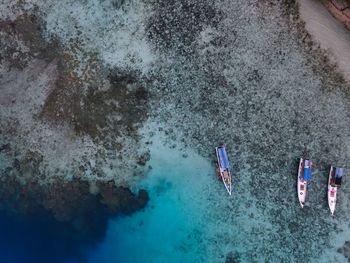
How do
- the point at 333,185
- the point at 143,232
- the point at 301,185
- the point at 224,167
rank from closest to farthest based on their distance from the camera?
the point at 333,185 → the point at 301,185 → the point at 224,167 → the point at 143,232

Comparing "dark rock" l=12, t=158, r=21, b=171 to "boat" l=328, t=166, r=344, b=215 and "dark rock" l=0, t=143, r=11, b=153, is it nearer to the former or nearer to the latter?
"dark rock" l=0, t=143, r=11, b=153

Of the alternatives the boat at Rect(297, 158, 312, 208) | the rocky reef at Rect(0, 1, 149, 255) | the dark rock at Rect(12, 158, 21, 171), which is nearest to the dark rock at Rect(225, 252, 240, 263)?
the boat at Rect(297, 158, 312, 208)

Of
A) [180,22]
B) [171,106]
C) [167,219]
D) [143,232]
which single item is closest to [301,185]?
[167,219]

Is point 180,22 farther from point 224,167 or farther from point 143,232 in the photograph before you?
point 143,232

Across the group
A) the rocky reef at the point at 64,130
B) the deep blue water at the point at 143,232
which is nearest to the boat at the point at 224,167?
the deep blue water at the point at 143,232

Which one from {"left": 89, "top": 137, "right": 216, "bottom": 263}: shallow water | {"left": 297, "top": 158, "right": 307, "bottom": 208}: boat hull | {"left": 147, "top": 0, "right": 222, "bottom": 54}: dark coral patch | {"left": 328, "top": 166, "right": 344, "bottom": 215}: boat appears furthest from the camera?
{"left": 147, "top": 0, "right": 222, "bottom": 54}: dark coral patch

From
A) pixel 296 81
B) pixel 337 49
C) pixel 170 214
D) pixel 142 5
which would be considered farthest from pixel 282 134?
pixel 142 5

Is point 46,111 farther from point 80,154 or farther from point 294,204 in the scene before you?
point 294,204

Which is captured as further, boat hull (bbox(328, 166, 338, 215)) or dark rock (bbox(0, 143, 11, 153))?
dark rock (bbox(0, 143, 11, 153))

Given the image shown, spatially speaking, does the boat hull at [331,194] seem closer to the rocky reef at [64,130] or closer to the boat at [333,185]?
the boat at [333,185]
